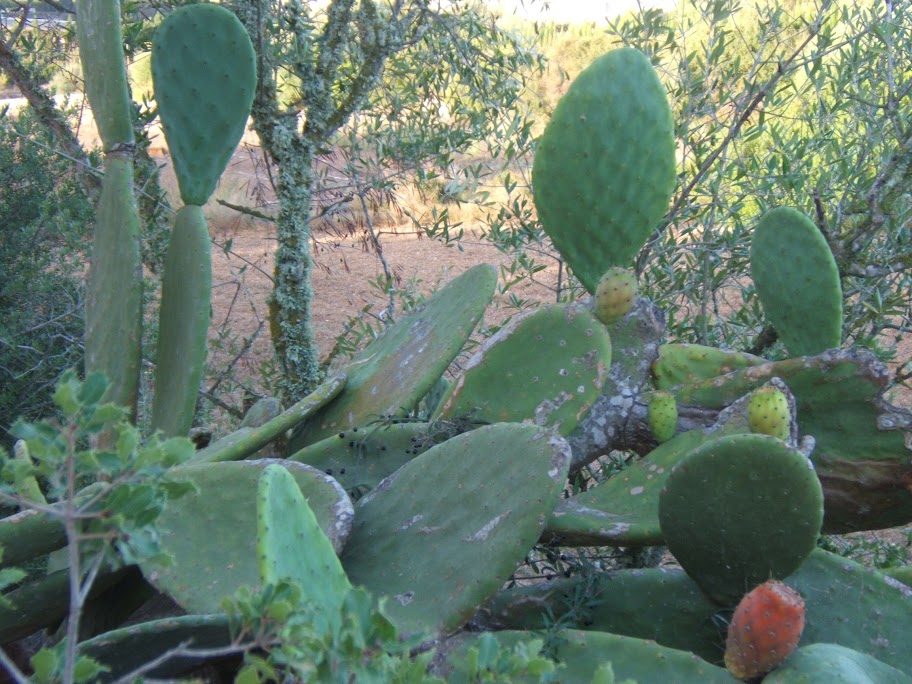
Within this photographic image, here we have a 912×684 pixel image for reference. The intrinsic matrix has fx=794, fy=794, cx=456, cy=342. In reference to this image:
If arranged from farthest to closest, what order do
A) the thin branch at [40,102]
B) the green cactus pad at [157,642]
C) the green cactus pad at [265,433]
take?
the thin branch at [40,102] → the green cactus pad at [265,433] → the green cactus pad at [157,642]

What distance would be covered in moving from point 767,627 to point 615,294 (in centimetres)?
85

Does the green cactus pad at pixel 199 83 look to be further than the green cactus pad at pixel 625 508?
Yes

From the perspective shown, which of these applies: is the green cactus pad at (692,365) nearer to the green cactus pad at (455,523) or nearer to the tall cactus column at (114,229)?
the green cactus pad at (455,523)

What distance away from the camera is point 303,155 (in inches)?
114

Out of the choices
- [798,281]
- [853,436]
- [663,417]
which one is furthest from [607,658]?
[798,281]

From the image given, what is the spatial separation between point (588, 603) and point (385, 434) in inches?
23.0

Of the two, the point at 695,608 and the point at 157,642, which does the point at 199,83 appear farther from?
the point at 695,608

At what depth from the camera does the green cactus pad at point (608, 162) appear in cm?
188

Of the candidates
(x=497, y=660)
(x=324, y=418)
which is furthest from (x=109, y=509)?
(x=324, y=418)

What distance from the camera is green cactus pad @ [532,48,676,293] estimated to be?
74.0 inches

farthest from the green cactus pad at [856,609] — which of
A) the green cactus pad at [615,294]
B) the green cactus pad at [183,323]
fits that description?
the green cactus pad at [183,323]

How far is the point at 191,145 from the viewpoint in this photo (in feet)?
6.35

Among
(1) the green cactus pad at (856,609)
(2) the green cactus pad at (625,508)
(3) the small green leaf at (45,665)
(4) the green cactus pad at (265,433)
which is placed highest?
(3) the small green leaf at (45,665)

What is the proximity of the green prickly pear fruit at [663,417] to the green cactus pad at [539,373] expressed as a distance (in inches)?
5.3
